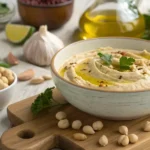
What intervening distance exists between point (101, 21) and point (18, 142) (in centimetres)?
69

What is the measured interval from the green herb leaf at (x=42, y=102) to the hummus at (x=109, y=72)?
0.21 ft

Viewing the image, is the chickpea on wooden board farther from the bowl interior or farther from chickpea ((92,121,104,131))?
chickpea ((92,121,104,131))

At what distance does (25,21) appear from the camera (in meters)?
1.91

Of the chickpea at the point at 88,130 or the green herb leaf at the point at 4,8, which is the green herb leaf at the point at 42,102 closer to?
the chickpea at the point at 88,130

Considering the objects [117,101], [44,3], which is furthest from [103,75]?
[44,3]

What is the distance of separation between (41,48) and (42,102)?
1.38 ft

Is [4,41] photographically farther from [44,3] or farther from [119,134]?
[119,134]

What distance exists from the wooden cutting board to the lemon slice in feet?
1.82

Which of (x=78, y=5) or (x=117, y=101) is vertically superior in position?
(x=117, y=101)

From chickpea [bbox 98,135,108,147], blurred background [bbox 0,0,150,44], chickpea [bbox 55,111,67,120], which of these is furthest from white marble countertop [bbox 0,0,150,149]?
chickpea [bbox 98,135,108,147]

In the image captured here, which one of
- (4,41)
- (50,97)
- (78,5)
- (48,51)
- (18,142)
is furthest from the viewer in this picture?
(78,5)

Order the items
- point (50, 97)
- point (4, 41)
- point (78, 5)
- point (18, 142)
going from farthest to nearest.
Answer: point (78, 5) < point (4, 41) < point (50, 97) < point (18, 142)

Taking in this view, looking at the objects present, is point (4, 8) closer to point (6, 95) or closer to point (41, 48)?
point (41, 48)

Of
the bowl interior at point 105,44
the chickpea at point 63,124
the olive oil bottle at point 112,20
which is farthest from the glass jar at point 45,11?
the chickpea at point 63,124
